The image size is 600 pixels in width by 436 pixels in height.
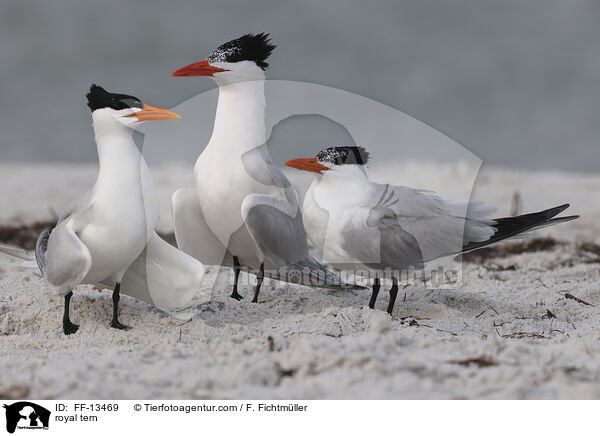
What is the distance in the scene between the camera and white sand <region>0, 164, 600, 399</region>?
2.11 meters

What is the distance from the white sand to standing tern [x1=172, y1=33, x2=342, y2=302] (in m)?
0.34

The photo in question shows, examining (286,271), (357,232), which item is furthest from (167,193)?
(357,232)

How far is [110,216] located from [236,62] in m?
1.19

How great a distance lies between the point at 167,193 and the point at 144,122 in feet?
18.0

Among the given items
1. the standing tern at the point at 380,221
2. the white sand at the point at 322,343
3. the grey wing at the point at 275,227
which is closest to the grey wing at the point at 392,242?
the standing tern at the point at 380,221

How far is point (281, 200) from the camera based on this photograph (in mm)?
3670

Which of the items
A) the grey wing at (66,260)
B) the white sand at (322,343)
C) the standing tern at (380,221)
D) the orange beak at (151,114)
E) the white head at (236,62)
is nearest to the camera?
the white sand at (322,343)

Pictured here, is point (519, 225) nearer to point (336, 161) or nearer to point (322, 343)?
point (336, 161)

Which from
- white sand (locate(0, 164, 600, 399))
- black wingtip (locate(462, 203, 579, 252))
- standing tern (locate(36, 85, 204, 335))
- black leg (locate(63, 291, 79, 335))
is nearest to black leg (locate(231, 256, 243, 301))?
white sand (locate(0, 164, 600, 399))

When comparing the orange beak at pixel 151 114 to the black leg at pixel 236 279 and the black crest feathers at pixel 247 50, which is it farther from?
the black leg at pixel 236 279

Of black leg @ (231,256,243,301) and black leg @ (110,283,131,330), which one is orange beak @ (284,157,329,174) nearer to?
black leg @ (231,256,243,301)

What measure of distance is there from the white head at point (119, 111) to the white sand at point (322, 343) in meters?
0.99

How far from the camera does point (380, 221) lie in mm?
3426

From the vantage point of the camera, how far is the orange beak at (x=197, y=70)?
3.62 meters
